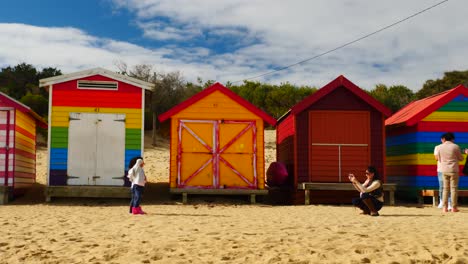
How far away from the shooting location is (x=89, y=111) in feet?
48.7

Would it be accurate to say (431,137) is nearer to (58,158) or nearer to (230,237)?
(230,237)

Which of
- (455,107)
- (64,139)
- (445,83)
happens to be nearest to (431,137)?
(455,107)

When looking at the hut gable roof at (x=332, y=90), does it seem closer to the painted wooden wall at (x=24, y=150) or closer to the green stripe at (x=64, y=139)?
the green stripe at (x=64, y=139)

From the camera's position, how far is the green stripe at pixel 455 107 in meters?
15.6

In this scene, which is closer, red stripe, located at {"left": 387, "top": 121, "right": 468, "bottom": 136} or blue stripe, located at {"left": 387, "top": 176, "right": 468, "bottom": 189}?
blue stripe, located at {"left": 387, "top": 176, "right": 468, "bottom": 189}

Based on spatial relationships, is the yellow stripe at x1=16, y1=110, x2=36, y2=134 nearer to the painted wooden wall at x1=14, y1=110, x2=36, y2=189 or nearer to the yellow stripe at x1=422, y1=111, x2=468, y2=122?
the painted wooden wall at x1=14, y1=110, x2=36, y2=189

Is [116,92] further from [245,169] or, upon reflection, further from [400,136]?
[400,136]

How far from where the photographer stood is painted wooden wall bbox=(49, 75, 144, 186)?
1466 centimetres

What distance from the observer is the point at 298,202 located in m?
15.4

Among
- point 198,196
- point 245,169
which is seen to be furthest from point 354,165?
point 198,196

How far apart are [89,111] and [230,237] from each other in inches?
316

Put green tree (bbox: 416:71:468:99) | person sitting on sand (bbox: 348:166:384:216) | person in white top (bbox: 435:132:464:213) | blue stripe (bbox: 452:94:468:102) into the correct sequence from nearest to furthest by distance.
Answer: person sitting on sand (bbox: 348:166:384:216) < person in white top (bbox: 435:132:464:213) < blue stripe (bbox: 452:94:468:102) < green tree (bbox: 416:71:468:99)

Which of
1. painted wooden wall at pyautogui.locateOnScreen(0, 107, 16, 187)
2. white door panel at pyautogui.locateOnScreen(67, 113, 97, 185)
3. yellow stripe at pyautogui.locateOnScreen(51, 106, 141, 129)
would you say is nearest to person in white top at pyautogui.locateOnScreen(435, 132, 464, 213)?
yellow stripe at pyautogui.locateOnScreen(51, 106, 141, 129)

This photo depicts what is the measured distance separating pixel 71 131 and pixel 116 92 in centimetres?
166
